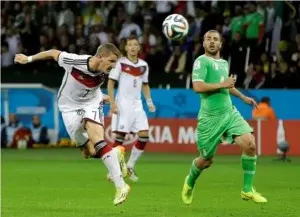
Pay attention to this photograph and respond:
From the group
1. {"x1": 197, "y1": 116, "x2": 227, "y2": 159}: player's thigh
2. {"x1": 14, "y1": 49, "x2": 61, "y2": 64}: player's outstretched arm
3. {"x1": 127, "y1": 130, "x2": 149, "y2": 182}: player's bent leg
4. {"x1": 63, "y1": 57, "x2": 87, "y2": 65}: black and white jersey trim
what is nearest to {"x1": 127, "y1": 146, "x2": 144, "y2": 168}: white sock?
{"x1": 127, "y1": 130, "x2": 149, "y2": 182}: player's bent leg

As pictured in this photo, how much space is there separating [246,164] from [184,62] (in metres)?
15.0

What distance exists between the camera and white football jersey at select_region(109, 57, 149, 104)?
59.6 feet

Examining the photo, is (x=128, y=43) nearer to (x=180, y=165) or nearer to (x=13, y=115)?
(x=180, y=165)

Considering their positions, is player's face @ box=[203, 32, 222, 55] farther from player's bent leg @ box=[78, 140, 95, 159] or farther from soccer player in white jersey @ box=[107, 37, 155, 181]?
soccer player in white jersey @ box=[107, 37, 155, 181]

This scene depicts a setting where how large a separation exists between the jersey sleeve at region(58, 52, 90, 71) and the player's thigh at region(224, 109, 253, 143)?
1990mm

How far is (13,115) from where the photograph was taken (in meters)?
27.4

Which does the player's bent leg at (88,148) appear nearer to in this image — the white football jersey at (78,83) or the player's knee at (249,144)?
the white football jersey at (78,83)

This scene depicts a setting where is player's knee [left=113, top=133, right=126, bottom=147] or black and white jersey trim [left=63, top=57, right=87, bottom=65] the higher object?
black and white jersey trim [left=63, top=57, right=87, bottom=65]

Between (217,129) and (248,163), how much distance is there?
1.95ft

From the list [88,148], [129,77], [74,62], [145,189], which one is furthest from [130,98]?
[74,62]

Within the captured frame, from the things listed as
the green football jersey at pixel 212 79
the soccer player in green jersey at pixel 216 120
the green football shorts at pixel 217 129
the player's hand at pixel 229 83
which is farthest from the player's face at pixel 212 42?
the green football shorts at pixel 217 129

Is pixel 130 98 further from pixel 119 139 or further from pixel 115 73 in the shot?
pixel 119 139

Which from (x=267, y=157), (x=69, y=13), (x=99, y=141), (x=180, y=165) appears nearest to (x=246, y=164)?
(x=99, y=141)

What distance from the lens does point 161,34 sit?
28.0 m
